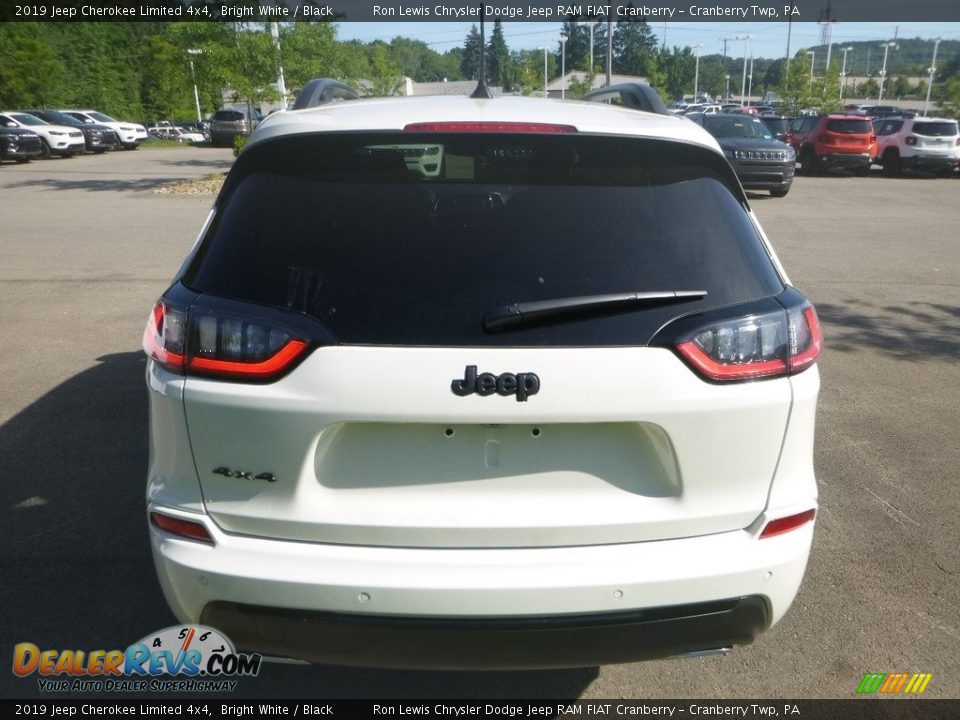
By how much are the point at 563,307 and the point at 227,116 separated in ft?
142

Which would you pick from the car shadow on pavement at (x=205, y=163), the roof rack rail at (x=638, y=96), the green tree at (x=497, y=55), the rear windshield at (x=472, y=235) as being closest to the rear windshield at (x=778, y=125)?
the car shadow on pavement at (x=205, y=163)

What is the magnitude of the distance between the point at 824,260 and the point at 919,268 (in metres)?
1.15

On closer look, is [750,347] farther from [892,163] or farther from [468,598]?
[892,163]

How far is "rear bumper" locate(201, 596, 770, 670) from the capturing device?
2166 millimetres

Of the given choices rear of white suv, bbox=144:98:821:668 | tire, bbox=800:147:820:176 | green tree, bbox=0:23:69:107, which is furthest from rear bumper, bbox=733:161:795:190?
green tree, bbox=0:23:69:107

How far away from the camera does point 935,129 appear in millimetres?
25766

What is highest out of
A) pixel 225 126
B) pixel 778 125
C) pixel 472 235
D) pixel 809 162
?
pixel 472 235

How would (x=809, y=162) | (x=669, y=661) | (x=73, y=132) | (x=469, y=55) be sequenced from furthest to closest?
(x=469, y=55)
(x=73, y=132)
(x=809, y=162)
(x=669, y=661)

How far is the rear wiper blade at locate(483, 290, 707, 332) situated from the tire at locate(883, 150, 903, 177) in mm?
28092

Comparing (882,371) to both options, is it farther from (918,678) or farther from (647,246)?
(647,246)

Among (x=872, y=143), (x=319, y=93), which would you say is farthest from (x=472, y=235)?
(x=872, y=143)

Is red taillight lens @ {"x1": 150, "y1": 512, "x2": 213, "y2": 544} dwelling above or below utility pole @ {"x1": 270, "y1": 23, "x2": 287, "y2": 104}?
below

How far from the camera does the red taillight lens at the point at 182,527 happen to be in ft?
7.41

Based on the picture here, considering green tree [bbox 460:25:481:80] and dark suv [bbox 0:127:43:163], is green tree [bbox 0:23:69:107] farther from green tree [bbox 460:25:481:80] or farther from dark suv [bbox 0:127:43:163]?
green tree [bbox 460:25:481:80]
